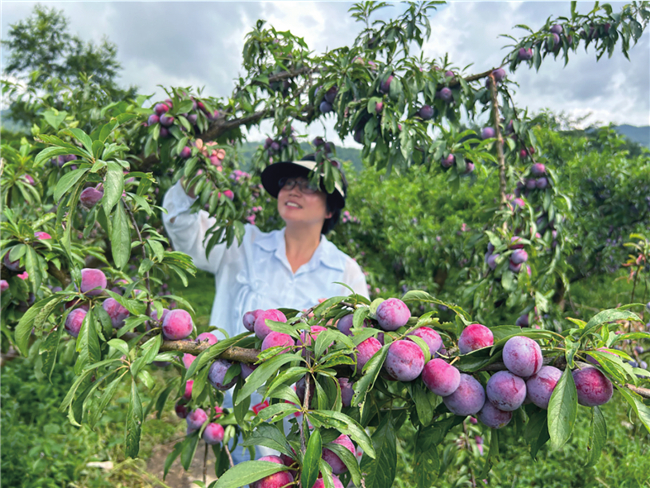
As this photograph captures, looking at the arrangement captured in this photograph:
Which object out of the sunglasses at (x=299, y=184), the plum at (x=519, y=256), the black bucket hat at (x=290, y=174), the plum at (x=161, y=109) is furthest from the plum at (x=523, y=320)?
the plum at (x=161, y=109)

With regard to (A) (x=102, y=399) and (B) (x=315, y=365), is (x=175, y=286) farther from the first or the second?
(B) (x=315, y=365)

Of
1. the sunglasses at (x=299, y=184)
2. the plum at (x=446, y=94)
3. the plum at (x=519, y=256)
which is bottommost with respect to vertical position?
the plum at (x=519, y=256)

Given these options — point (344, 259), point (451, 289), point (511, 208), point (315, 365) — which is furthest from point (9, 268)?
point (451, 289)

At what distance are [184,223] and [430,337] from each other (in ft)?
4.87

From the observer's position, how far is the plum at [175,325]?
79 centimetres

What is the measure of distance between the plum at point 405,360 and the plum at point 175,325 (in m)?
0.43

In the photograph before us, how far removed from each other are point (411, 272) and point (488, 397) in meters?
3.61

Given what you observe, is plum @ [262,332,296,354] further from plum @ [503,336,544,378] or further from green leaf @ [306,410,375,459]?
plum @ [503,336,544,378]

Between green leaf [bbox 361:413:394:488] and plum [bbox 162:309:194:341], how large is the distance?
16.6 inches

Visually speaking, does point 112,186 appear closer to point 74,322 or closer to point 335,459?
point 74,322

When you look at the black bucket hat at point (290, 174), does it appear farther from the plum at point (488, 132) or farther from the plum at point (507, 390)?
the plum at point (507, 390)

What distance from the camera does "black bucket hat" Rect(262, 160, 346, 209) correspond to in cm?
183

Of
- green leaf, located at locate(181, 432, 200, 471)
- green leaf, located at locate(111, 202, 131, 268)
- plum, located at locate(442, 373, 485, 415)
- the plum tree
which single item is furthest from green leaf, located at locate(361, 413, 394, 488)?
green leaf, located at locate(181, 432, 200, 471)

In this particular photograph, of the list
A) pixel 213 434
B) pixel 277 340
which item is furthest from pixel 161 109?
pixel 277 340
